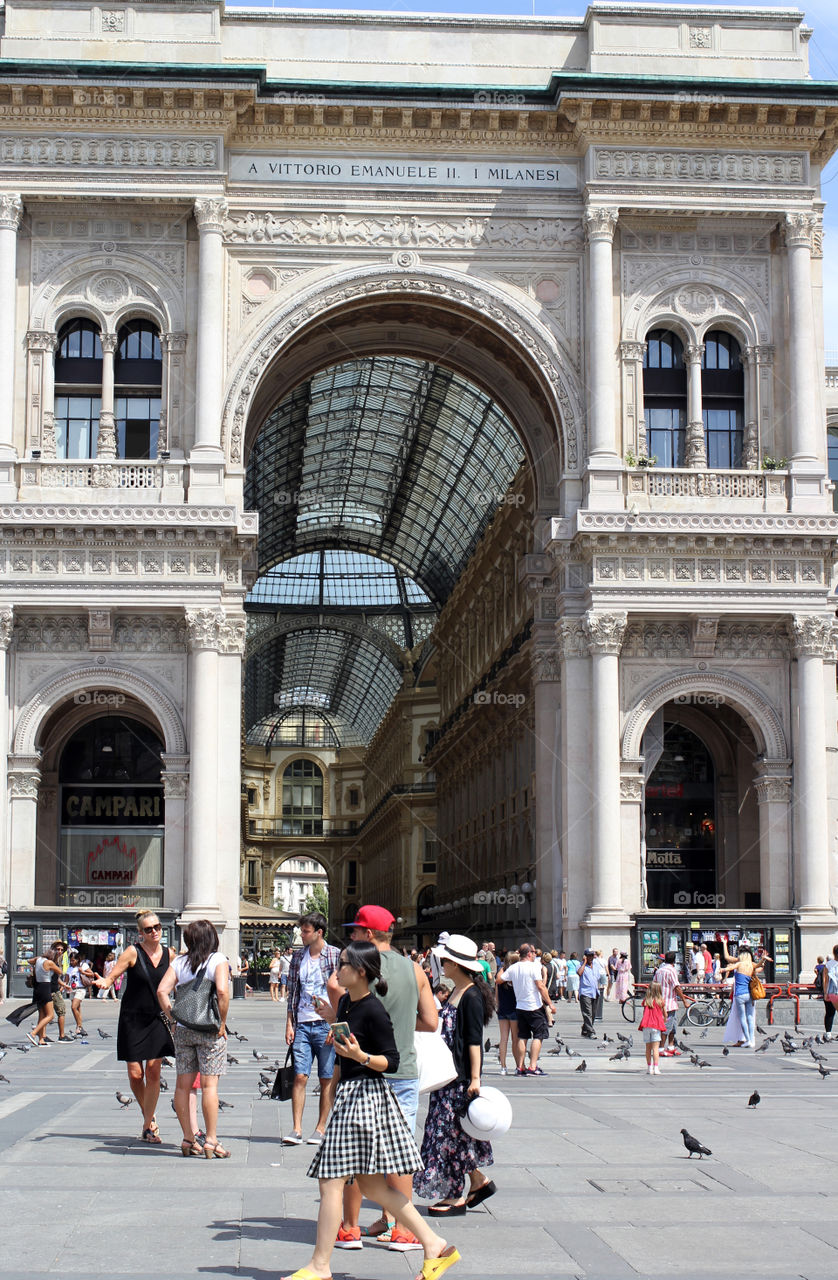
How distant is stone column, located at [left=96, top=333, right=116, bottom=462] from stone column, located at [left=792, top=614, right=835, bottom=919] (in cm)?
1836

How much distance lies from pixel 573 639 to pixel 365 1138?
34314mm

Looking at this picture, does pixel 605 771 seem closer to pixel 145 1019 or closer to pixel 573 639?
pixel 573 639

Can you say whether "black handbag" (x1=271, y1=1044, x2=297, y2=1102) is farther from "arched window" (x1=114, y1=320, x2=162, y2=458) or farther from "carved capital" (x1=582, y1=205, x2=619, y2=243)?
"carved capital" (x1=582, y1=205, x2=619, y2=243)

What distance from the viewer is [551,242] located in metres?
46.2

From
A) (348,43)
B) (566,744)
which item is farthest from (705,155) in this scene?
(566,744)

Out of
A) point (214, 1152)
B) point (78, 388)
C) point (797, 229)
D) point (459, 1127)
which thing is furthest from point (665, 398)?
point (459, 1127)

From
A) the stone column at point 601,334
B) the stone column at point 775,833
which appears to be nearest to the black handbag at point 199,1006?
the stone column at point 775,833

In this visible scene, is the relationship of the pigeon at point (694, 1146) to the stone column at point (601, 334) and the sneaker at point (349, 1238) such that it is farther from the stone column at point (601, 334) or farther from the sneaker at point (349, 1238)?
the stone column at point (601, 334)

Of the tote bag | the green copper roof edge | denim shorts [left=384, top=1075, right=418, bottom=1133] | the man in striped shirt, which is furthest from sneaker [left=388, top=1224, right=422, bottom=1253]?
the green copper roof edge

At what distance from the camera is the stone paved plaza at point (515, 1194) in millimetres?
10961

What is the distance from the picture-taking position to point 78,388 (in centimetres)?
4519

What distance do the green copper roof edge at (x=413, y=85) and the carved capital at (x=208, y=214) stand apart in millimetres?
3119

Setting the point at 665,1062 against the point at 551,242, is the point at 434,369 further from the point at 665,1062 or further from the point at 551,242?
the point at 665,1062

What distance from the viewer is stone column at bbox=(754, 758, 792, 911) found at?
143 ft
